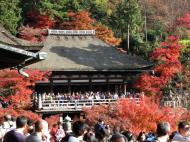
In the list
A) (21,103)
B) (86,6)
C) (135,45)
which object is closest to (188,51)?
(135,45)

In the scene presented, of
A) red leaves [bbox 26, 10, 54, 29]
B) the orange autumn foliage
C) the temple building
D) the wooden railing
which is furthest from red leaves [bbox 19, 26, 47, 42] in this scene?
the temple building

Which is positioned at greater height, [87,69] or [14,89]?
[14,89]

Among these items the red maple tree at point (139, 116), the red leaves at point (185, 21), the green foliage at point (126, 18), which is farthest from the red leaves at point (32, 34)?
the red leaves at point (185, 21)

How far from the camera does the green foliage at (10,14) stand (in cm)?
3828

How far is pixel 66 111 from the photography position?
91.7 ft

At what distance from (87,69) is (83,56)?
2.66 m

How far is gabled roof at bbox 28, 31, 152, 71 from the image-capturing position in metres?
32.6

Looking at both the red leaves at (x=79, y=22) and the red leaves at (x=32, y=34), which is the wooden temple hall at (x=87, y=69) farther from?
the red leaves at (x=79, y=22)

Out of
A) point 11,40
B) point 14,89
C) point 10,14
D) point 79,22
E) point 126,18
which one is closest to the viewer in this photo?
point 11,40

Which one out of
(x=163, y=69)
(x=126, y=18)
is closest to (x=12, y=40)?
(x=163, y=69)

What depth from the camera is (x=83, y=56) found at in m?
34.8

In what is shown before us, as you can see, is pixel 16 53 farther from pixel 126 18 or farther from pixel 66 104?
pixel 126 18

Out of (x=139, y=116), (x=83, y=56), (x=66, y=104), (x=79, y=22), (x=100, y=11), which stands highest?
(x=100, y=11)

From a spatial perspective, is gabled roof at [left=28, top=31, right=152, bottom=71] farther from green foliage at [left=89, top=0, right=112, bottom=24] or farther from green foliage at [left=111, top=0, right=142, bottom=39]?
green foliage at [left=89, top=0, right=112, bottom=24]
